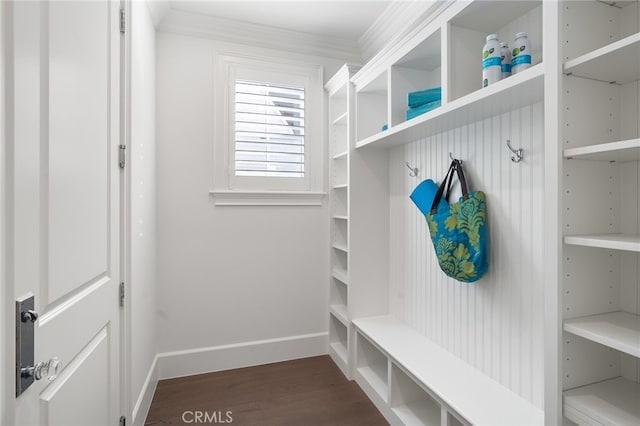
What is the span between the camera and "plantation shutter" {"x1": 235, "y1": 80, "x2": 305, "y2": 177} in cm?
253

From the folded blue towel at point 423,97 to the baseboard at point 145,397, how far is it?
7.21 ft

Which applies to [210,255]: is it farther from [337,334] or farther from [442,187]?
[442,187]

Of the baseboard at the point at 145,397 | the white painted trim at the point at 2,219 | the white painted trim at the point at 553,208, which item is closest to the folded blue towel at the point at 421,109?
the white painted trim at the point at 553,208

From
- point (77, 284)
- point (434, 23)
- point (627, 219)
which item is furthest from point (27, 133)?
point (627, 219)

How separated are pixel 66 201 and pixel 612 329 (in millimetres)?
1628

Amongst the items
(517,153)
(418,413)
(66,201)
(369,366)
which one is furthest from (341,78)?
(418,413)

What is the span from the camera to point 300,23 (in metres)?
2.44

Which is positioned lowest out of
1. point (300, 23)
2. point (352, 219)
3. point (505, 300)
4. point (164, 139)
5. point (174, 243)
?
point (505, 300)

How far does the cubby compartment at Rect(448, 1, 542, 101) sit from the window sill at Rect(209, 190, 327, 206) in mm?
1466

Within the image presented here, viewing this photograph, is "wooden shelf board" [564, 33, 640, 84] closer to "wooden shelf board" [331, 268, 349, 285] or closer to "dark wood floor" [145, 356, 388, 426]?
"wooden shelf board" [331, 268, 349, 285]

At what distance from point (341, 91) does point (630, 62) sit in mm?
1882

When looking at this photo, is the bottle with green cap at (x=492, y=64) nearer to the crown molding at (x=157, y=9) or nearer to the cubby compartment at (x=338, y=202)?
the cubby compartment at (x=338, y=202)

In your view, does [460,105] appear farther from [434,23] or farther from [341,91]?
[341,91]

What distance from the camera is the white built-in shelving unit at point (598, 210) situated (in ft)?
3.13
